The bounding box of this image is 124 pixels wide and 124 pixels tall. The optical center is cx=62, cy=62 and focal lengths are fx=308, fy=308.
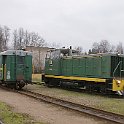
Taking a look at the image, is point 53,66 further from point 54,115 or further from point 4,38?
point 4,38

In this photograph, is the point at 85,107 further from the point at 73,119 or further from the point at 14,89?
the point at 14,89

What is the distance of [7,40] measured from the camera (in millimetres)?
99375

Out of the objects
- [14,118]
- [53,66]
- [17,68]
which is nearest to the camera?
[14,118]

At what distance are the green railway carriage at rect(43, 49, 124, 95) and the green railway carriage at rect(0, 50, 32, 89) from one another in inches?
107

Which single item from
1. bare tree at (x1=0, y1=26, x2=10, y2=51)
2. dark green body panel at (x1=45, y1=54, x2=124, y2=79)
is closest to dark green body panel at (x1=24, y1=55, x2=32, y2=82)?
dark green body panel at (x1=45, y1=54, x2=124, y2=79)

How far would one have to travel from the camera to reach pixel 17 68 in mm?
23516

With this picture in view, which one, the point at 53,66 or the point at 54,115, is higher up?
the point at 53,66

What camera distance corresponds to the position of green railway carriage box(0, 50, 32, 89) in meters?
23.3

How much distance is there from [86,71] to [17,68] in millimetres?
Answer: 5553

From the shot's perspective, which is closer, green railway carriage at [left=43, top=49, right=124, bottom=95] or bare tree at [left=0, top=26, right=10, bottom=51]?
green railway carriage at [left=43, top=49, right=124, bottom=95]

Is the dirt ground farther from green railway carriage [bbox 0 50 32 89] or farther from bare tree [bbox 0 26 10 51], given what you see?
bare tree [bbox 0 26 10 51]

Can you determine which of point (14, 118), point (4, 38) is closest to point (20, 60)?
point (14, 118)

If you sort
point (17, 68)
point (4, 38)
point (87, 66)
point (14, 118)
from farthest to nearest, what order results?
point (4, 38) < point (17, 68) < point (87, 66) < point (14, 118)

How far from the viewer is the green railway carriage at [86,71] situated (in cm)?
1884
